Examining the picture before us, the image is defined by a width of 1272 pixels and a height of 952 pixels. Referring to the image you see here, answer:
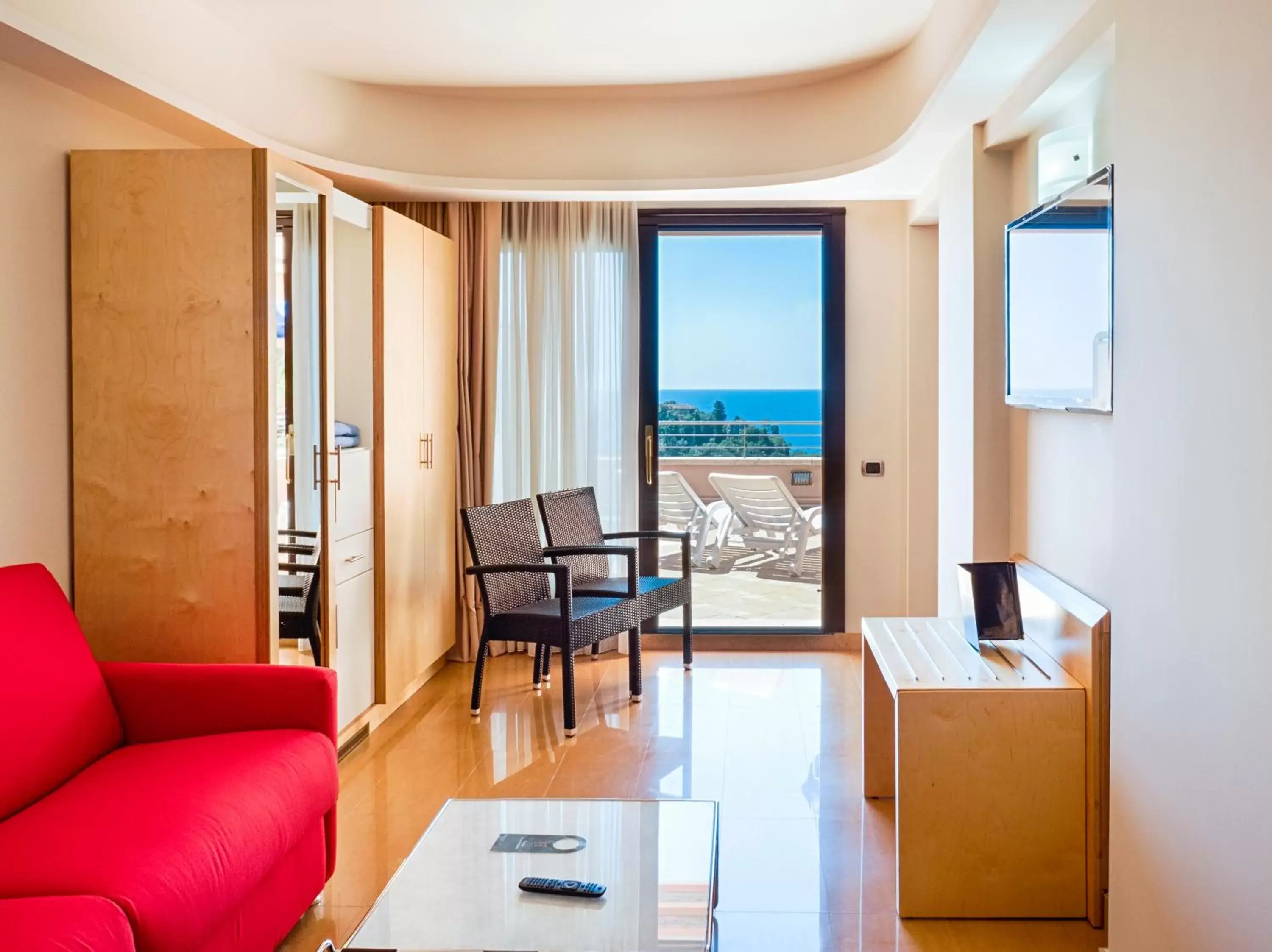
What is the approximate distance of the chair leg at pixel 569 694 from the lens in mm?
4168

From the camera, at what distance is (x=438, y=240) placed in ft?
16.4

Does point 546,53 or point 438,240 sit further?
point 438,240

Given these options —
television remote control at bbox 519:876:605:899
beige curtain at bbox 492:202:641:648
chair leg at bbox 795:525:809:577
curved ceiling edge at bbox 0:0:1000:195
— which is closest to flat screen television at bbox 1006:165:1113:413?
curved ceiling edge at bbox 0:0:1000:195

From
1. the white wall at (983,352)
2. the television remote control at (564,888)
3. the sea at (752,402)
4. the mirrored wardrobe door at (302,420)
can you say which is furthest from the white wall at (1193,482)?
the sea at (752,402)

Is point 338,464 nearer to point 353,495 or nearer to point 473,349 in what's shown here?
point 353,495

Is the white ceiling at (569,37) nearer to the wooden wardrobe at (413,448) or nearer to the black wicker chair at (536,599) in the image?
the wooden wardrobe at (413,448)

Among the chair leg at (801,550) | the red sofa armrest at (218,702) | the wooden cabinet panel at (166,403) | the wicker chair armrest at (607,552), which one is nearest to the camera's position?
the red sofa armrest at (218,702)

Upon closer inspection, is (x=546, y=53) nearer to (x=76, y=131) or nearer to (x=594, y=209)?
(x=594, y=209)

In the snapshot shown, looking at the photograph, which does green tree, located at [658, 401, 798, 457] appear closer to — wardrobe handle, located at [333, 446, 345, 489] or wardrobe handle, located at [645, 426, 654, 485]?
wardrobe handle, located at [645, 426, 654, 485]

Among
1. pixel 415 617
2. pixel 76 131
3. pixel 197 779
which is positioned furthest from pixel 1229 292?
pixel 415 617

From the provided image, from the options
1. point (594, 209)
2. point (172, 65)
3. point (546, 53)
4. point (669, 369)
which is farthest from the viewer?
point (669, 369)

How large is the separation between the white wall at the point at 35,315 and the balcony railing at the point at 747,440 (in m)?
3.40

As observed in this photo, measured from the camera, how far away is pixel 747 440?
264 inches

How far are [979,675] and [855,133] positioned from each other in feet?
8.29
